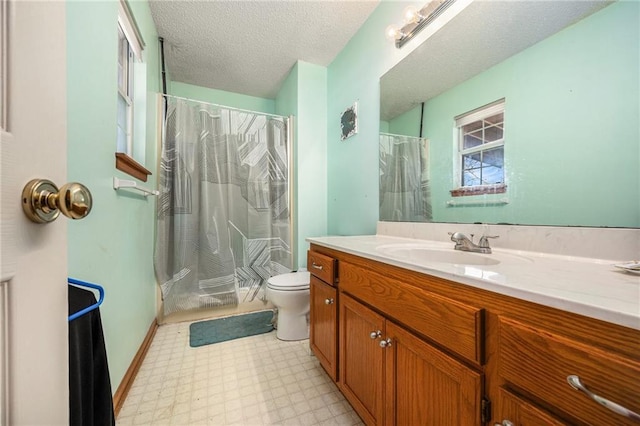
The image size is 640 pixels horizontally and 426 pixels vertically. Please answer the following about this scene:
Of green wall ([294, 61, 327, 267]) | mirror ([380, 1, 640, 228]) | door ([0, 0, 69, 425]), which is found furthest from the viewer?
green wall ([294, 61, 327, 267])

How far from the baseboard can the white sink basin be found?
1.34m

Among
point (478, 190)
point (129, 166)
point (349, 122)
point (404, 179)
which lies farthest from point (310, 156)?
point (478, 190)

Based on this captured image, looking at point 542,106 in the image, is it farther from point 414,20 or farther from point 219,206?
point 219,206

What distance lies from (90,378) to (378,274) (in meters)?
0.83

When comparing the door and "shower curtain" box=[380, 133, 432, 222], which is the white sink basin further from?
the door

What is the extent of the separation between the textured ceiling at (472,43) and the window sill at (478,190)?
0.45m

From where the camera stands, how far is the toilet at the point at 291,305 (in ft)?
5.54

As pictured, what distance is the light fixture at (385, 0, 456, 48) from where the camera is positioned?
1.25 meters

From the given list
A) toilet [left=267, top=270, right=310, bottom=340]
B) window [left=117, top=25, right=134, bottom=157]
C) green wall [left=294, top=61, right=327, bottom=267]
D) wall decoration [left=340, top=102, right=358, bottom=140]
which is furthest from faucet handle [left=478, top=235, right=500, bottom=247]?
window [left=117, top=25, right=134, bottom=157]

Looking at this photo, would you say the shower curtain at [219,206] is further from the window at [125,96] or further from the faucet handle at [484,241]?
the faucet handle at [484,241]

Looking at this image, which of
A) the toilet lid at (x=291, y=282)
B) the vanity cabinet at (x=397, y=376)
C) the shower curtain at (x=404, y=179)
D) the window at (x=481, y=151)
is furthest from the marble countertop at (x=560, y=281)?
the toilet lid at (x=291, y=282)

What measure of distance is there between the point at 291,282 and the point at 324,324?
0.55m

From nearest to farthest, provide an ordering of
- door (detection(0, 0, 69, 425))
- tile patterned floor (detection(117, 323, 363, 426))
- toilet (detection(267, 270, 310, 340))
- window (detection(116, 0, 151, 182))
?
door (detection(0, 0, 69, 425)) → tile patterned floor (detection(117, 323, 363, 426)) → window (detection(116, 0, 151, 182)) → toilet (detection(267, 270, 310, 340))

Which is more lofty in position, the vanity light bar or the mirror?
the vanity light bar
